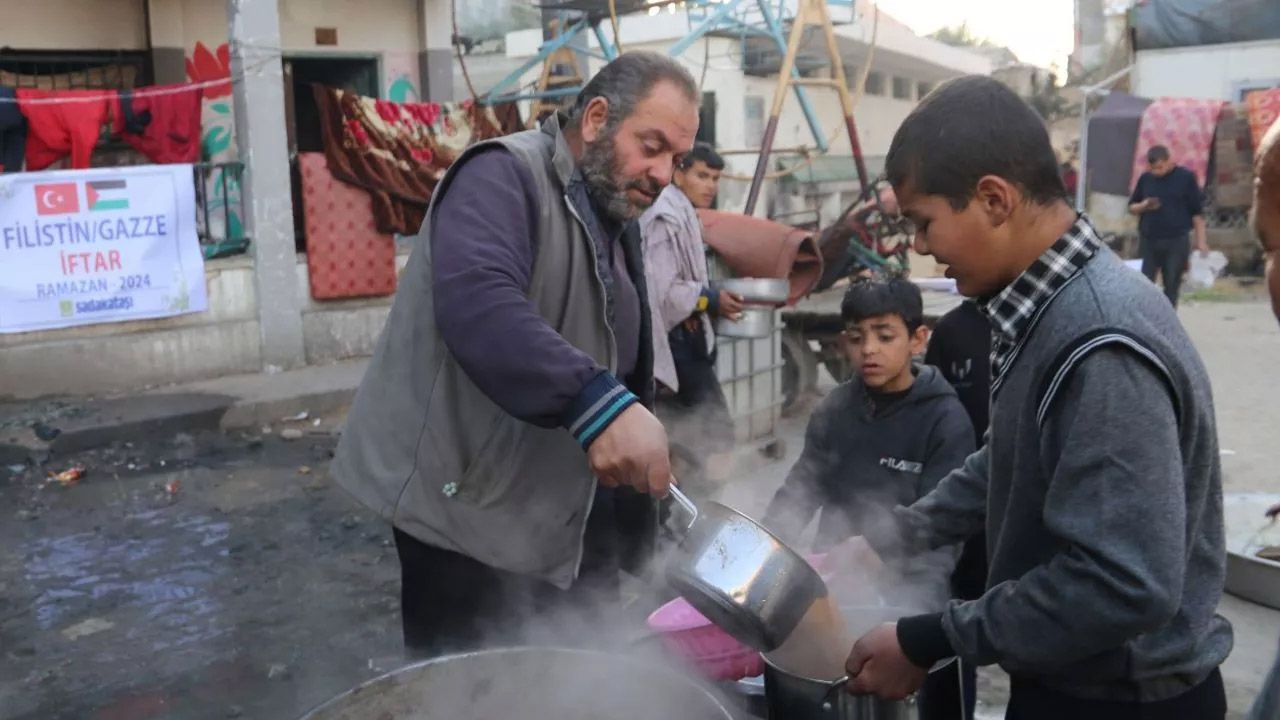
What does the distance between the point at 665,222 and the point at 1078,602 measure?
3877 mm

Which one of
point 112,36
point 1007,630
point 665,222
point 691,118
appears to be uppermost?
point 112,36

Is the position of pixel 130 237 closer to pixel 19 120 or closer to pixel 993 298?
pixel 19 120

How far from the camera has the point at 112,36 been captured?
9.89 m

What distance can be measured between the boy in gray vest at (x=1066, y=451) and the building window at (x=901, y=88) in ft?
92.2

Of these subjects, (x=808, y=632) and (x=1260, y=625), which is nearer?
(x=808, y=632)

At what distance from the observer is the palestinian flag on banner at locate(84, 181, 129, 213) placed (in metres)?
8.55

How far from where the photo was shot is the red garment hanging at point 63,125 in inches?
340

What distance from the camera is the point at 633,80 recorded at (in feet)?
7.97

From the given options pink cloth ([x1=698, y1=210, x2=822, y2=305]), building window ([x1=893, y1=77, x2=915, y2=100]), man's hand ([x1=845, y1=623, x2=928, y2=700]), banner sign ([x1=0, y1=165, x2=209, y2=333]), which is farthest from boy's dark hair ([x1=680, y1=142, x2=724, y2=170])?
building window ([x1=893, y1=77, x2=915, y2=100])

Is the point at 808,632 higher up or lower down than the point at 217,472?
higher up

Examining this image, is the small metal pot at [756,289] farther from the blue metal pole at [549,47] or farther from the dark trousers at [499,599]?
the blue metal pole at [549,47]

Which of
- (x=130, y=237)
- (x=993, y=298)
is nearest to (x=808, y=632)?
(x=993, y=298)

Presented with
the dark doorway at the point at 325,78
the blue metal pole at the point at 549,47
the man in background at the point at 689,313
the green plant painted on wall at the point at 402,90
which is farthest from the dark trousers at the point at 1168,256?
the dark doorway at the point at 325,78

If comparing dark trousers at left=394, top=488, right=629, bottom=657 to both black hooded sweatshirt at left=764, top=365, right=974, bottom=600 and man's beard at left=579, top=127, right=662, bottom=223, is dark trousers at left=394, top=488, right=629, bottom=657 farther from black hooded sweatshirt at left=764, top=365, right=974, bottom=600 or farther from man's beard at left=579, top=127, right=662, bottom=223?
black hooded sweatshirt at left=764, top=365, right=974, bottom=600
